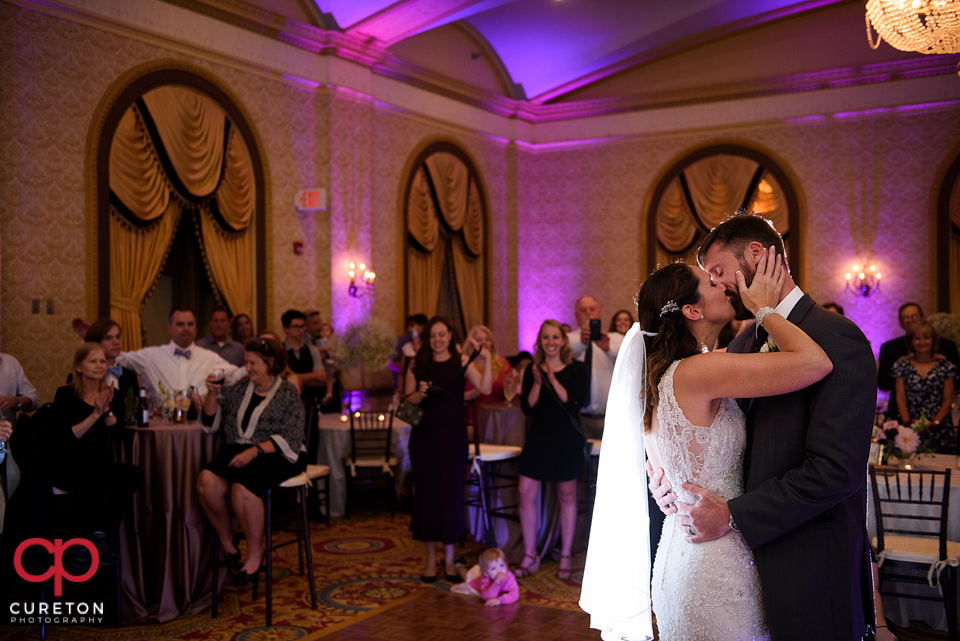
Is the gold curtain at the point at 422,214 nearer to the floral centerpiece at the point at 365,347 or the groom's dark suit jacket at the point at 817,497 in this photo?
the floral centerpiece at the point at 365,347

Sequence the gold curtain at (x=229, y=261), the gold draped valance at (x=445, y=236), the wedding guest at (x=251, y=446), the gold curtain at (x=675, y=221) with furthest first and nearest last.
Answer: the gold curtain at (x=675, y=221), the gold draped valance at (x=445, y=236), the gold curtain at (x=229, y=261), the wedding guest at (x=251, y=446)

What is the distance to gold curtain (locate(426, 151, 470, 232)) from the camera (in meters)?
10.4

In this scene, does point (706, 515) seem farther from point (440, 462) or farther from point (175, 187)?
point (175, 187)

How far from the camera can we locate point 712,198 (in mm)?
10883

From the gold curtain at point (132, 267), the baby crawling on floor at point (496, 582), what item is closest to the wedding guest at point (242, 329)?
the gold curtain at point (132, 267)

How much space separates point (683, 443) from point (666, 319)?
0.33m

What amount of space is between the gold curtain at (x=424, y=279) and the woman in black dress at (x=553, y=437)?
16.0ft

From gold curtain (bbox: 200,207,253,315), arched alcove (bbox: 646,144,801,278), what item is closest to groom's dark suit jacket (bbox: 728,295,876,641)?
gold curtain (bbox: 200,207,253,315)

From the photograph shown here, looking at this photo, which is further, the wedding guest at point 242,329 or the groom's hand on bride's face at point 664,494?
the wedding guest at point 242,329

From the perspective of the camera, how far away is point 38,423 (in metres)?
4.16

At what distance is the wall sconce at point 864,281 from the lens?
9836 millimetres

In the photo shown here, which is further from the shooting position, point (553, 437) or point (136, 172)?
point (136, 172)

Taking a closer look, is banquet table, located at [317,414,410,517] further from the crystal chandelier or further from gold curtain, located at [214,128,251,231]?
the crystal chandelier

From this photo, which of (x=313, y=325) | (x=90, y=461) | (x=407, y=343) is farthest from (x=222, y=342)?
(x=90, y=461)
